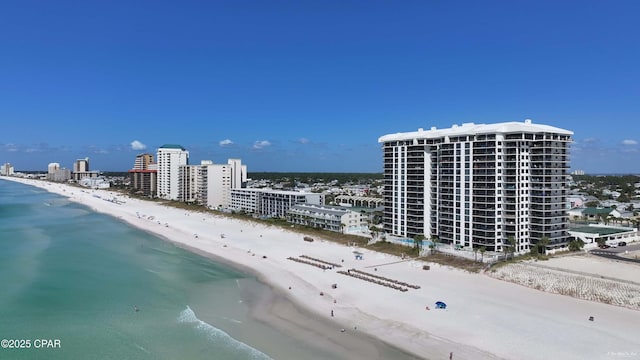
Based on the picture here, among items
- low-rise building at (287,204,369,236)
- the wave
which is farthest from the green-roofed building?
the wave

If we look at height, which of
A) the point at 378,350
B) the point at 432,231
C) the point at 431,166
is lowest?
the point at 378,350

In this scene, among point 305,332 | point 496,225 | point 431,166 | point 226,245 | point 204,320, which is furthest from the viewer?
point 226,245

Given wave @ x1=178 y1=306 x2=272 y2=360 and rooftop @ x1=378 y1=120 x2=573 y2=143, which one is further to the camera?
rooftop @ x1=378 y1=120 x2=573 y2=143

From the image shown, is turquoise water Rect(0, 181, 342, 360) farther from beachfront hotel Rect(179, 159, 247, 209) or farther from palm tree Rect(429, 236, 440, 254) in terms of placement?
beachfront hotel Rect(179, 159, 247, 209)

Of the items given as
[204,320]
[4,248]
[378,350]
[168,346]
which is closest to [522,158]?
[378,350]

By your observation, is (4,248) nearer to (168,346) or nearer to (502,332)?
(168,346)

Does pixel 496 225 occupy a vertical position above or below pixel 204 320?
above

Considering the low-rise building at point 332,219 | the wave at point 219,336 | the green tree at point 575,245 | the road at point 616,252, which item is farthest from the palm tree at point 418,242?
the wave at point 219,336
